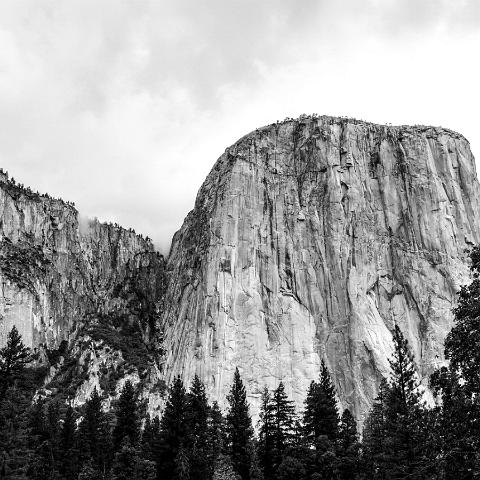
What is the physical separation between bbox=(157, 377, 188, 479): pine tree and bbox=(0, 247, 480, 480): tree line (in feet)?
0.27

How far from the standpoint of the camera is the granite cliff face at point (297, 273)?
342ft

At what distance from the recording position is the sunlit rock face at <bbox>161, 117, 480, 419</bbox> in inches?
4075

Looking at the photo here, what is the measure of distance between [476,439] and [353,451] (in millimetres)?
34821

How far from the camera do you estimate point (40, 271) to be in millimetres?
138750

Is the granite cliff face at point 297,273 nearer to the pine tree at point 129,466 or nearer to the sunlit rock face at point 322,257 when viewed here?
the sunlit rock face at point 322,257

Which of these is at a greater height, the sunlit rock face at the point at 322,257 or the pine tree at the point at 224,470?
the sunlit rock face at the point at 322,257

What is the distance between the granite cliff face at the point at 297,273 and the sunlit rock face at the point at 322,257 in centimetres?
23

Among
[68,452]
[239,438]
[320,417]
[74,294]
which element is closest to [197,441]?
[239,438]

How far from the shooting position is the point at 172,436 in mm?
53906

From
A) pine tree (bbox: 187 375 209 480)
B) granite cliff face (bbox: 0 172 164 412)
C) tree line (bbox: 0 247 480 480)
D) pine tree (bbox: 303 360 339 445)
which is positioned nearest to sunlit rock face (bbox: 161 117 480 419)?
granite cliff face (bbox: 0 172 164 412)

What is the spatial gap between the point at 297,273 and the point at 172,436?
199ft

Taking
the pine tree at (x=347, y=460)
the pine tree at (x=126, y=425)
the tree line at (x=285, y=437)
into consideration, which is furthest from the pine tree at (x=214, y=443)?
the pine tree at (x=347, y=460)

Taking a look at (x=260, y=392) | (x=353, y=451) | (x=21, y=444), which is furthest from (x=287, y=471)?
(x=260, y=392)

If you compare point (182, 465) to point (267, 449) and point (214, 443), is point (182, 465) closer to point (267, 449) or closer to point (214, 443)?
point (267, 449)
